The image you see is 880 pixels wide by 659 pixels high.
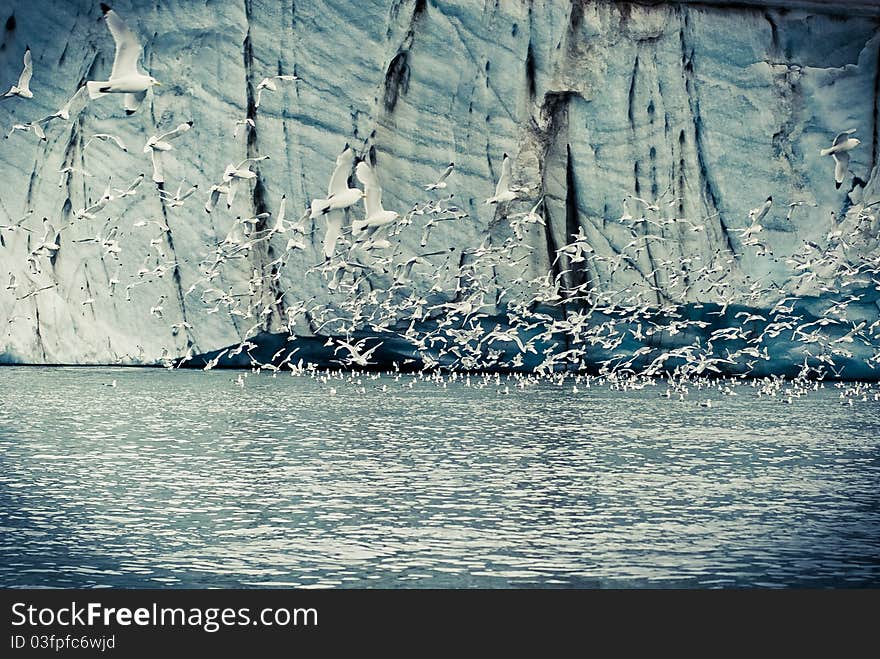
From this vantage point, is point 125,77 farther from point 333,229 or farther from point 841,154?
point 841,154

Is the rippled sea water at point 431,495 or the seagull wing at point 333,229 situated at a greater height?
the seagull wing at point 333,229

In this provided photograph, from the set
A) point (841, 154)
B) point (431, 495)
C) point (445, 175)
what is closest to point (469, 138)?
point (445, 175)

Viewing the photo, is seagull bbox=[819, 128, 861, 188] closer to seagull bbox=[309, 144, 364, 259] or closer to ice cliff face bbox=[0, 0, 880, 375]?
ice cliff face bbox=[0, 0, 880, 375]

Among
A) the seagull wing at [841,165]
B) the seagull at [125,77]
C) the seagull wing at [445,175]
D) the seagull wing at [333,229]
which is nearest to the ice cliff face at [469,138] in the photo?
the seagull wing at [445,175]

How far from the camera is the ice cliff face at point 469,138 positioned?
23.6m

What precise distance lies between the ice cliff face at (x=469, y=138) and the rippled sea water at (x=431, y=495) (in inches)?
262

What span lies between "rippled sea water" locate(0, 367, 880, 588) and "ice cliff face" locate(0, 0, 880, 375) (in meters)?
6.67

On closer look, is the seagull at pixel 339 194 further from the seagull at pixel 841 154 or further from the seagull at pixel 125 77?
the seagull at pixel 841 154

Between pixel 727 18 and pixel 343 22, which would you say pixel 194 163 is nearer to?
pixel 343 22

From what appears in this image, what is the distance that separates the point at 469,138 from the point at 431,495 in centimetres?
1464

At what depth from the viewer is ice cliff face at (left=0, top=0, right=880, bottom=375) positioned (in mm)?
23625

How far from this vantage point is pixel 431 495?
9938mm

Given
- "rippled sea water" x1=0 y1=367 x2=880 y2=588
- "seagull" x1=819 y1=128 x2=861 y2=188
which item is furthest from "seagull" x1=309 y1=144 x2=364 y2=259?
"seagull" x1=819 y1=128 x2=861 y2=188

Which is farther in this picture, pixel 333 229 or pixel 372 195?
pixel 333 229
